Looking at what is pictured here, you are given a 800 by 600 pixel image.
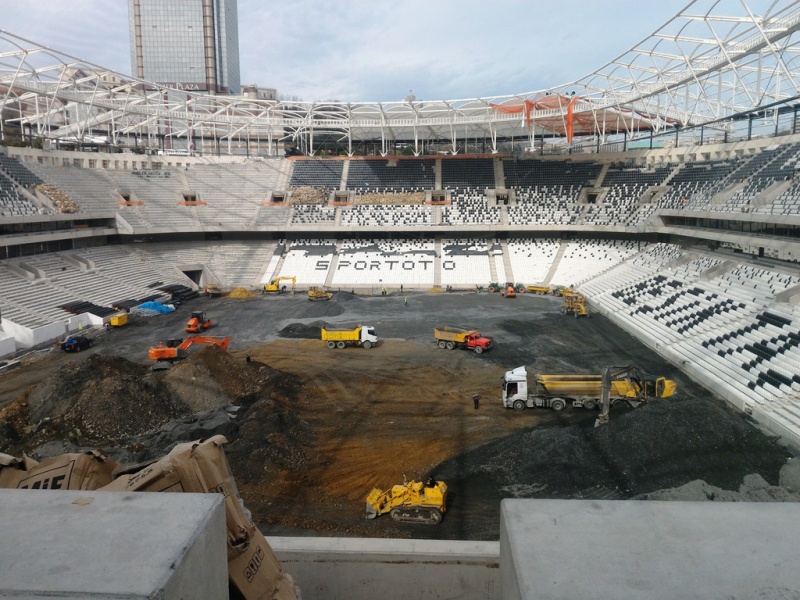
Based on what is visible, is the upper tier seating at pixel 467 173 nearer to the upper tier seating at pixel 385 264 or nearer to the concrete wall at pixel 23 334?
the upper tier seating at pixel 385 264

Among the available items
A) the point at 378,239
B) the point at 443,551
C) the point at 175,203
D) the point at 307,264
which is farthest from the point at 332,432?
the point at 175,203

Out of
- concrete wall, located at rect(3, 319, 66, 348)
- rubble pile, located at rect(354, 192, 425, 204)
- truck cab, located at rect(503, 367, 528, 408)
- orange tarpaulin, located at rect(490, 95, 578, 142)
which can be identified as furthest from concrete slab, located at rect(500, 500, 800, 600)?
rubble pile, located at rect(354, 192, 425, 204)

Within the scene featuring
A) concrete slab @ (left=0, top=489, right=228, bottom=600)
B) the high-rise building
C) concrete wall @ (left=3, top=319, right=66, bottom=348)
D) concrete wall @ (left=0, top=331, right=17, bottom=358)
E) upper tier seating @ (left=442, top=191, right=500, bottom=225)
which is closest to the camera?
concrete slab @ (left=0, top=489, right=228, bottom=600)

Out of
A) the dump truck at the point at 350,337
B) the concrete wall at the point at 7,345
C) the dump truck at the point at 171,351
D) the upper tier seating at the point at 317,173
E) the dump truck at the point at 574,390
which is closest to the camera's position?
the dump truck at the point at 574,390

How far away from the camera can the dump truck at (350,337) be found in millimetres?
22484

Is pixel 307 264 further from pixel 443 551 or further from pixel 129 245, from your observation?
pixel 443 551

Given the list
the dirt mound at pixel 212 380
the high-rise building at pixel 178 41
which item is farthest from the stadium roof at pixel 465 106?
the high-rise building at pixel 178 41

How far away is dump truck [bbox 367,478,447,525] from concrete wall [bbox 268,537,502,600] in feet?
17.1

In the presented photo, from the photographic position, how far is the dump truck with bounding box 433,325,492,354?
70.3ft

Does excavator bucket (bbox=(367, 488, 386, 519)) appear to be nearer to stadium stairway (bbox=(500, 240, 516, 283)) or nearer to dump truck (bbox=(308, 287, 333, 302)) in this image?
dump truck (bbox=(308, 287, 333, 302))

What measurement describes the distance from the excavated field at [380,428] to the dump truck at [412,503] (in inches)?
8.4

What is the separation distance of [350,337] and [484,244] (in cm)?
2198

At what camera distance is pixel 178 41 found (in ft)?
339

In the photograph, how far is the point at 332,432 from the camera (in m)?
14.1
